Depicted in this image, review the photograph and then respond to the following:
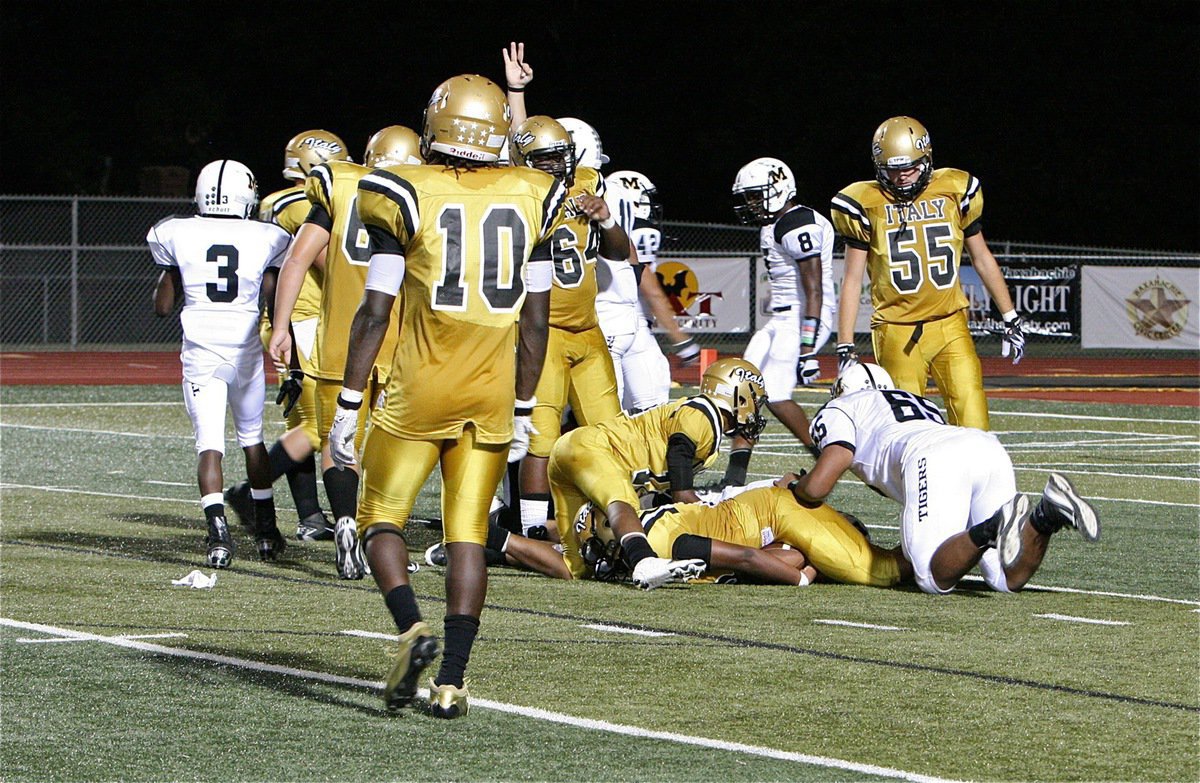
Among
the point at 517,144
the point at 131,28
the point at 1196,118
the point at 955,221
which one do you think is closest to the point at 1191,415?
the point at 955,221

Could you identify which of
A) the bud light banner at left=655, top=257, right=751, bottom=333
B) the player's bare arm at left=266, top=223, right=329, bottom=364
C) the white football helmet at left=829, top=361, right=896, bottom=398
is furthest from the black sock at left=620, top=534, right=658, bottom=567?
the bud light banner at left=655, top=257, right=751, bottom=333

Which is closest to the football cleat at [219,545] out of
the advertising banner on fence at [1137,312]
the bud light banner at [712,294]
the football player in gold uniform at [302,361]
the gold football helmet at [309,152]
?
the football player in gold uniform at [302,361]

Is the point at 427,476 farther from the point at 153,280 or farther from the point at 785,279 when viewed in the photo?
the point at 153,280

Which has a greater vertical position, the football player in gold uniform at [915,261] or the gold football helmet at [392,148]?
the gold football helmet at [392,148]

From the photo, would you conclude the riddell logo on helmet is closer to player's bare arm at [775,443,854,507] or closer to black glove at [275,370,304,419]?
black glove at [275,370,304,419]

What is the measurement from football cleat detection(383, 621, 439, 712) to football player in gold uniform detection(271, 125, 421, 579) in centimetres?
227

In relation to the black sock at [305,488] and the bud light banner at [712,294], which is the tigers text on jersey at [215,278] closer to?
the black sock at [305,488]

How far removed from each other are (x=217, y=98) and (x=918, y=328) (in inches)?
1052

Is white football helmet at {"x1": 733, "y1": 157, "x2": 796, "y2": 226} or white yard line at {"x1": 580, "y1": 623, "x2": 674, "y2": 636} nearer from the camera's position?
white yard line at {"x1": 580, "y1": 623, "x2": 674, "y2": 636}

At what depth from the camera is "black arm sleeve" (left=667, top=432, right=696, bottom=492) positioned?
25.5ft

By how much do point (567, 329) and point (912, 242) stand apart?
5.91 ft

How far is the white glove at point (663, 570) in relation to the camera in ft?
23.0

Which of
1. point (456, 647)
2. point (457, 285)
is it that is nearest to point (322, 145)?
point (457, 285)

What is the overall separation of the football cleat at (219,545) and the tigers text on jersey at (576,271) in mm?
1701
